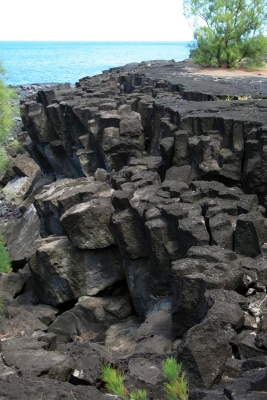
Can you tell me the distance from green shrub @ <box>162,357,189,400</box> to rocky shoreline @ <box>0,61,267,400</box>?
0.12m

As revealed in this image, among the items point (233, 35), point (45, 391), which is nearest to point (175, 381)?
point (45, 391)

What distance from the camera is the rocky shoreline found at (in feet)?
17.8

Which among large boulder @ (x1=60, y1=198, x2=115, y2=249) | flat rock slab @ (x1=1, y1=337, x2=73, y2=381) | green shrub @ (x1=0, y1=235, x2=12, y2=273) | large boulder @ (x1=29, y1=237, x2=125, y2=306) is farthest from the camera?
green shrub @ (x1=0, y1=235, x2=12, y2=273)

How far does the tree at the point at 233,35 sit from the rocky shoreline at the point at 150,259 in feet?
23.5

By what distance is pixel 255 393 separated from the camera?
4.18 metres

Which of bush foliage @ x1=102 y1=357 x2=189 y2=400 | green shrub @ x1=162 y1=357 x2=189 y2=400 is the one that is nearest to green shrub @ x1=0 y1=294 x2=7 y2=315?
bush foliage @ x1=102 y1=357 x2=189 y2=400

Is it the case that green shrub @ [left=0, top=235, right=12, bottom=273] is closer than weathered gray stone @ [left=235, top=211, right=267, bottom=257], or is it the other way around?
weathered gray stone @ [left=235, top=211, right=267, bottom=257]

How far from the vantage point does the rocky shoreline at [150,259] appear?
17.8ft

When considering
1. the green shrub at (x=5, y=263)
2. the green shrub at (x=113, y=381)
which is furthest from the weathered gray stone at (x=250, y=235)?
the green shrub at (x=5, y=263)

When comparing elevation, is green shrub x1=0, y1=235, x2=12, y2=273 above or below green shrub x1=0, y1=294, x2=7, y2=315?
below

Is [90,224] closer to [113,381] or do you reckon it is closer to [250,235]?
[250,235]

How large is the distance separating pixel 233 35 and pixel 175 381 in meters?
22.1

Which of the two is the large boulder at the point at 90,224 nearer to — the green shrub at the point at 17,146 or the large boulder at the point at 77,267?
the large boulder at the point at 77,267

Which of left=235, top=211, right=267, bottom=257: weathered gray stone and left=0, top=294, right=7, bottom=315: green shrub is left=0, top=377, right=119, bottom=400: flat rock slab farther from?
left=0, top=294, right=7, bottom=315: green shrub
